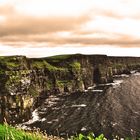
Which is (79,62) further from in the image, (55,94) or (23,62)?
(23,62)

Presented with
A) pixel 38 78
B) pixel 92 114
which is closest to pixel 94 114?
pixel 92 114

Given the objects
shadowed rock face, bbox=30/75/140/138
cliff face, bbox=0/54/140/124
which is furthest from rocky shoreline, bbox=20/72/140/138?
cliff face, bbox=0/54/140/124

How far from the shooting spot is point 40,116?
91688 millimetres

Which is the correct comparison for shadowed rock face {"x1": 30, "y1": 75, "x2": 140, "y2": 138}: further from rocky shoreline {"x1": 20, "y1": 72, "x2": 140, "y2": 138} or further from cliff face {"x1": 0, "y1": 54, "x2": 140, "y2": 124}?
cliff face {"x1": 0, "y1": 54, "x2": 140, "y2": 124}

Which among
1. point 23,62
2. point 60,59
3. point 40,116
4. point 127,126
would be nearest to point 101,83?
point 60,59

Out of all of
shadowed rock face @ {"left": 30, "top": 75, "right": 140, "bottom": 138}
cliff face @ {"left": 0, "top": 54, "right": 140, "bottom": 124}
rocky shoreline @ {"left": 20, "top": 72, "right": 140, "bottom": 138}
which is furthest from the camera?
cliff face @ {"left": 0, "top": 54, "right": 140, "bottom": 124}

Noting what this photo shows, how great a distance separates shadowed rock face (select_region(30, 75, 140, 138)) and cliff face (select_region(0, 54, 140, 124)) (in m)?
4.99

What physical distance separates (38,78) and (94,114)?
135 ft

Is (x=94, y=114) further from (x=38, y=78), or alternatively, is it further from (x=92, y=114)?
(x=38, y=78)

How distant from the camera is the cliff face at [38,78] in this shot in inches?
3666

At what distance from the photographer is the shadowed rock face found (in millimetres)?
73631

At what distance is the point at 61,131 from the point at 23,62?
40193 millimetres

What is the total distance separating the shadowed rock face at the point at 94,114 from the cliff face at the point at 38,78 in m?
4.99

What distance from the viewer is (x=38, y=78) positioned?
12606 centimetres
